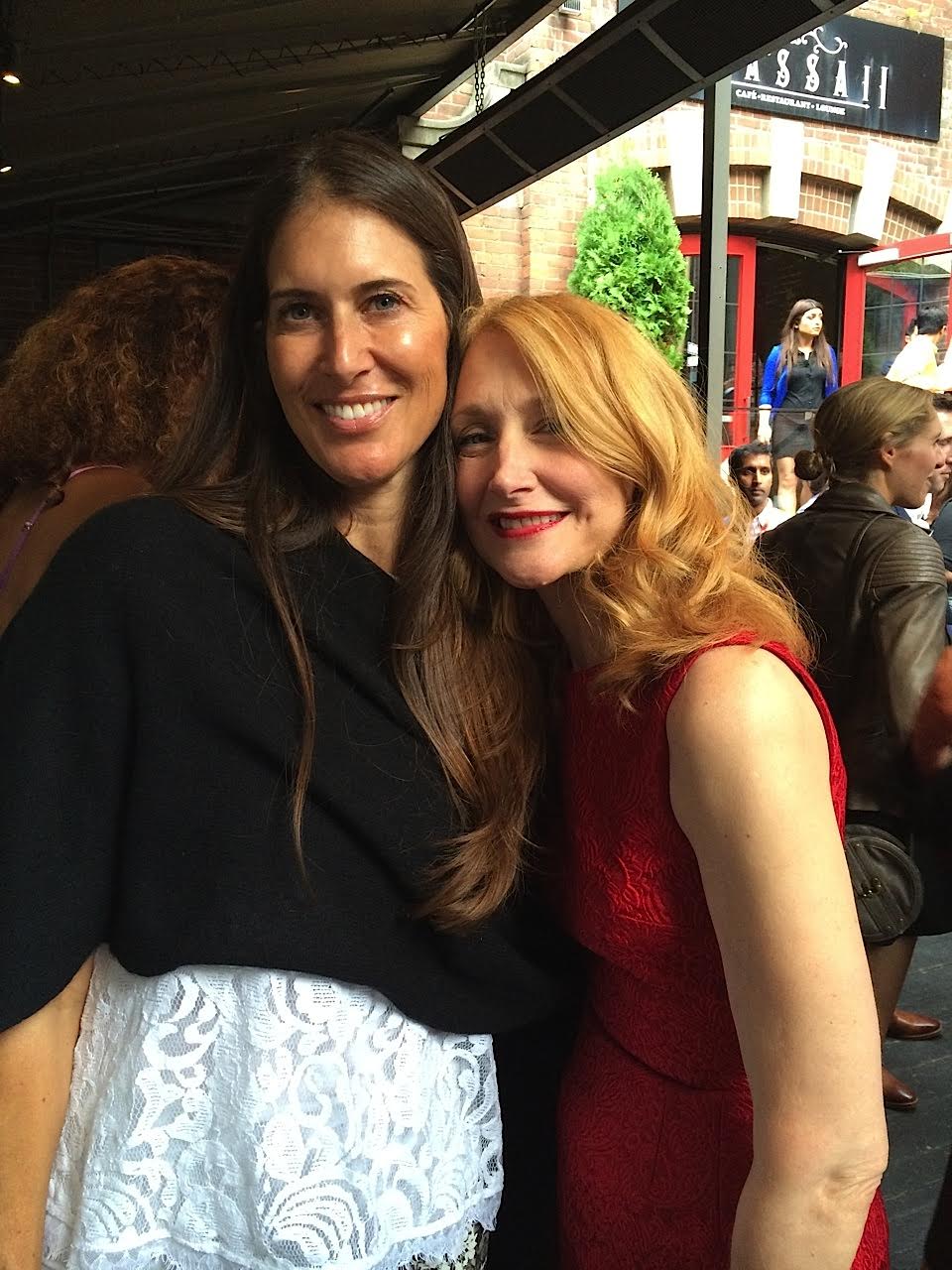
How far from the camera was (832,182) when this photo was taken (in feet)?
32.4

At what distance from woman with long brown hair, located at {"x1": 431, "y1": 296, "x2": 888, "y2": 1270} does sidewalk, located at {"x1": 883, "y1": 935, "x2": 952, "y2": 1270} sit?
5.09 ft

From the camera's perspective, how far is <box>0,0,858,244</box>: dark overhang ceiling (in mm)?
3998

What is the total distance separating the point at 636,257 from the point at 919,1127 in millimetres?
6408

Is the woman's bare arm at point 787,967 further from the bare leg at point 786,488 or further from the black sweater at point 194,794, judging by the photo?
the bare leg at point 786,488

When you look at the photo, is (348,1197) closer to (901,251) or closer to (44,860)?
(44,860)

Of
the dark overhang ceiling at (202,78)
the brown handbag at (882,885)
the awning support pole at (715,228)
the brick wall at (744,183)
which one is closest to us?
the brown handbag at (882,885)

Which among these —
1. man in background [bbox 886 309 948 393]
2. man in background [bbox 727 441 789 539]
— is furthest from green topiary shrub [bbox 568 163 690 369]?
man in background [bbox 727 441 789 539]

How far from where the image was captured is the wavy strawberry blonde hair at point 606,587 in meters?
1.24

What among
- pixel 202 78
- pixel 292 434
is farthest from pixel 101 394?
pixel 202 78

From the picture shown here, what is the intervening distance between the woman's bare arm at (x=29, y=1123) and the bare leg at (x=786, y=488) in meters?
7.19

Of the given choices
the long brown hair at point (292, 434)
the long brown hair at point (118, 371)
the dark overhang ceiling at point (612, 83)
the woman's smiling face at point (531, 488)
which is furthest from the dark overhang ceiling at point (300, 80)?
the woman's smiling face at point (531, 488)

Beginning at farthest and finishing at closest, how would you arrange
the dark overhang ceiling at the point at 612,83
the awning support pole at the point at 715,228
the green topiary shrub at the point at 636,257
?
the green topiary shrub at the point at 636,257, the awning support pole at the point at 715,228, the dark overhang ceiling at the point at 612,83

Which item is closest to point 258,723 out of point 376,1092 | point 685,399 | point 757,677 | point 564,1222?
point 376,1092

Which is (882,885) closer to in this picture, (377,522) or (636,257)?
(377,522)
